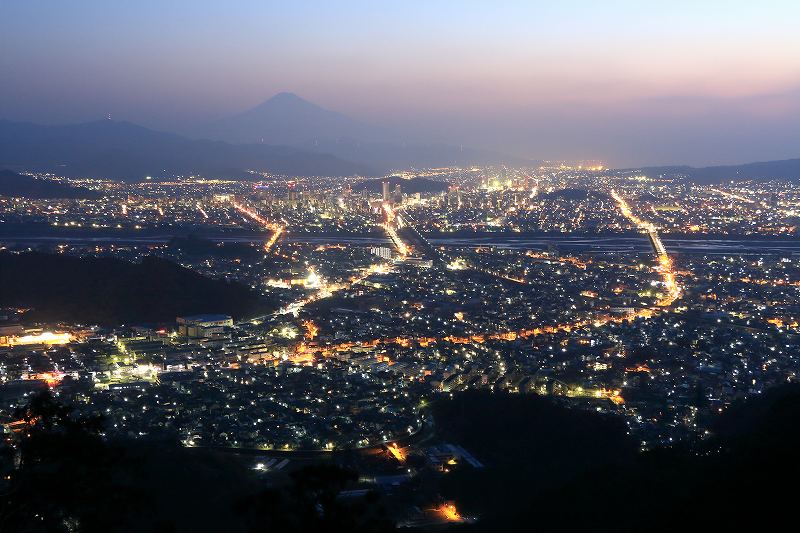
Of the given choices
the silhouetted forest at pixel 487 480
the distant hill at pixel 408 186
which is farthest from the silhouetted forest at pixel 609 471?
the distant hill at pixel 408 186

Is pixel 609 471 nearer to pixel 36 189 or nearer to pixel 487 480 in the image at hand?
pixel 487 480

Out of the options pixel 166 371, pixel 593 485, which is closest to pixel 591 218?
pixel 166 371

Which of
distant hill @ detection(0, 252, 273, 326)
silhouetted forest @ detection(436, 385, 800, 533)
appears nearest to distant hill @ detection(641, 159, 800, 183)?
distant hill @ detection(0, 252, 273, 326)

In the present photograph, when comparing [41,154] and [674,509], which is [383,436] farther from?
[41,154]

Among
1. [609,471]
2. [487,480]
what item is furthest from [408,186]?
[609,471]

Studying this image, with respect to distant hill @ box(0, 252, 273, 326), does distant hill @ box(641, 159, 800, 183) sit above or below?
above

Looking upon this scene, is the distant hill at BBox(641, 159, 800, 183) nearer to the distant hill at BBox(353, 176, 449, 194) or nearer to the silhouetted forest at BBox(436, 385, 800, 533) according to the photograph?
the distant hill at BBox(353, 176, 449, 194)

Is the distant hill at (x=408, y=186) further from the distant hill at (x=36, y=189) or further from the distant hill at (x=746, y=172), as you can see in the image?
the distant hill at (x=746, y=172)
